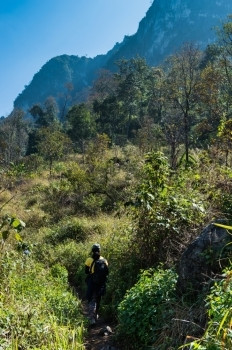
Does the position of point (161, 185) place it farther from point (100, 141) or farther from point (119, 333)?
point (100, 141)

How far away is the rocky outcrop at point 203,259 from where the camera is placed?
5.79m

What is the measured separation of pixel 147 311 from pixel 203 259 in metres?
1.19

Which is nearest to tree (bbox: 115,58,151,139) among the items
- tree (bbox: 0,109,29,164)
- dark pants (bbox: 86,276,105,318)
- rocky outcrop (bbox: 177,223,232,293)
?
tree (bbox: 0,109,29,164)

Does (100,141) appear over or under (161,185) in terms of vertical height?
over

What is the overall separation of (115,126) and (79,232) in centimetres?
2708

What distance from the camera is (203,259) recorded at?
234 inches

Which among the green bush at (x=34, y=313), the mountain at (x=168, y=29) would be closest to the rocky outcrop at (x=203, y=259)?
the green bush at (x=34, y=313)

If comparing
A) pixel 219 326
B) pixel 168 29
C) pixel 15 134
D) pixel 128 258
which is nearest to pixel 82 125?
pixel 15 134

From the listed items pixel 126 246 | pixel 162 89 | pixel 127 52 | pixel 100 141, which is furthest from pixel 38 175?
pixel 127 52

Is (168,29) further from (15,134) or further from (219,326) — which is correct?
(219,326)

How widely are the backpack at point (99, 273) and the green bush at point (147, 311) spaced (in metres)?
1.83

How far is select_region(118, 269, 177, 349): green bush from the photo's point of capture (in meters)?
5.31

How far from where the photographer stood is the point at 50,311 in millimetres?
6305

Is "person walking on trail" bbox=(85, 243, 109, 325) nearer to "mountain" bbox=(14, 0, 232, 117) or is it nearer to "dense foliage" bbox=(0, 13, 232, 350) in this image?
"dense foliage" bbox=(0, 13, 232, 350)
